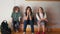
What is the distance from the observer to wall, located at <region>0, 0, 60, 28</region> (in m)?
1.75

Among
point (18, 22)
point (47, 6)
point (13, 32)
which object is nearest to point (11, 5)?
point (18, 22)

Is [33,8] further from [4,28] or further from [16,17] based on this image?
[4,28]

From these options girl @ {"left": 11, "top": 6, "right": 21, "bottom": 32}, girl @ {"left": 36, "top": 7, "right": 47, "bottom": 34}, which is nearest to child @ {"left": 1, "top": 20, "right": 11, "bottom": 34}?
girl @ {"left": 11, "top": 6, "right": 21, "bottom": 32}

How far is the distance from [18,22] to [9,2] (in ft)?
0.94

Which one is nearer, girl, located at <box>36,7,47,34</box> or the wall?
girl, located at <box>36,7,47,34</box>

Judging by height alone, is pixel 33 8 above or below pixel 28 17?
above

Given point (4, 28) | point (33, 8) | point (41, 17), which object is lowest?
point (4, 28)

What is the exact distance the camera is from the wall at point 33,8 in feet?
5.75

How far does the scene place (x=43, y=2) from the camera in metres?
1.75

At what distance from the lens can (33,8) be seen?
1.75m

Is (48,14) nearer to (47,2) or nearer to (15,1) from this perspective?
(47,2)

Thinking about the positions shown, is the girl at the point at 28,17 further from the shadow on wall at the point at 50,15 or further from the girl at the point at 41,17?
the shadow on wall at the point at 50,15

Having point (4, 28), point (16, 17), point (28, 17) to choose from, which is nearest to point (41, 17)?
point (28, 17)

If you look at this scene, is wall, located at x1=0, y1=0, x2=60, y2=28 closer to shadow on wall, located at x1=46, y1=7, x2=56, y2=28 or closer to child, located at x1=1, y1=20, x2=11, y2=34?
shadow on wall, located at x1=46, y1=7, x2=56, y2=28
